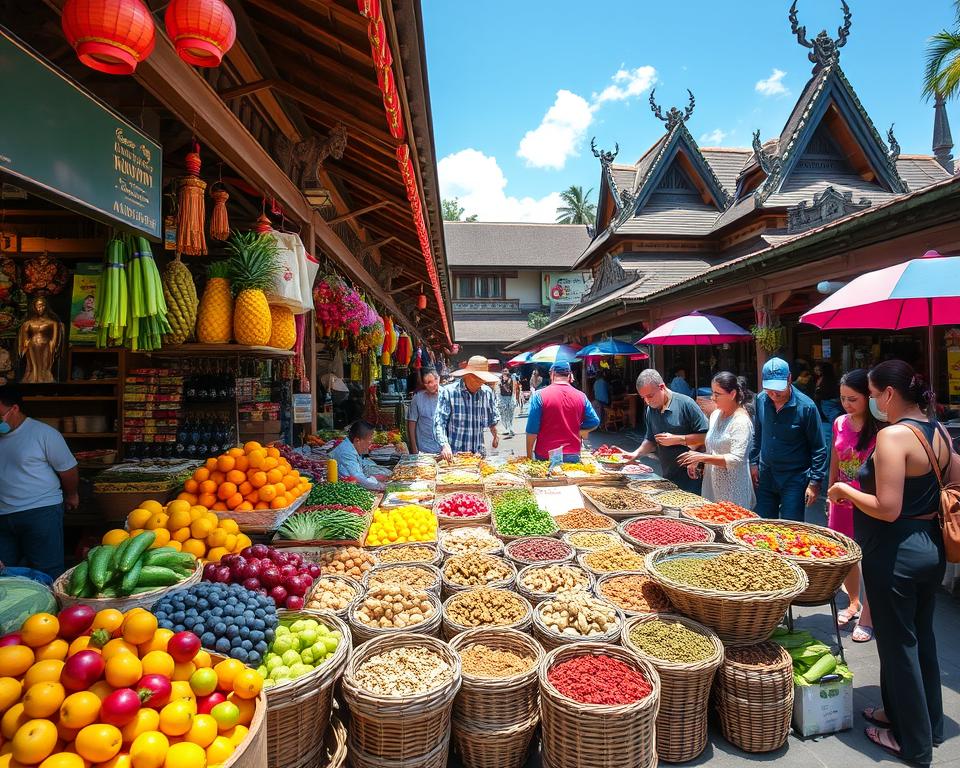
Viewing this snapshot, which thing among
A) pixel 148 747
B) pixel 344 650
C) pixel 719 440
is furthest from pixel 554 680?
pixel 719 440

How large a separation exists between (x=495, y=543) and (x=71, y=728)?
2.59 metres

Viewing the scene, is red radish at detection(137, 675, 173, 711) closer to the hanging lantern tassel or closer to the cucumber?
Result: the cucumber

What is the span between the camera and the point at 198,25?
181 centimetres

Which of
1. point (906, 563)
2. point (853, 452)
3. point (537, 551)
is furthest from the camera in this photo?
point (853, 452)

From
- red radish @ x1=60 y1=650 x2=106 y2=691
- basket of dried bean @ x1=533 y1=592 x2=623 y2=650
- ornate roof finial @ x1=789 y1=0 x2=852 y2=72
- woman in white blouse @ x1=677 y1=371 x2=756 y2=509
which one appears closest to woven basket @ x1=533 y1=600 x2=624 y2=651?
basket of dried bean @ x1=533 y1=592 x2=623 y2=650

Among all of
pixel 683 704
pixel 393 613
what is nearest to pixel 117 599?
pixel 393 613

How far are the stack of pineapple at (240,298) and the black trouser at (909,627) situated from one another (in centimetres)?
368

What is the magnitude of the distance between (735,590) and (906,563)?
824mm

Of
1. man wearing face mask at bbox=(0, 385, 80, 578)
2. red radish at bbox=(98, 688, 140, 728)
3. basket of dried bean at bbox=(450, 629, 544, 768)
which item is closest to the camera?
red radish at bbox=(98, 688, 140, 728)

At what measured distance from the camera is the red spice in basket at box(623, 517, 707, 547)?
3584 millimetres

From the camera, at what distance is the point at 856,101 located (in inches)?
523

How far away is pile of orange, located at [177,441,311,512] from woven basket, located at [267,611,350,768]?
4.24ft

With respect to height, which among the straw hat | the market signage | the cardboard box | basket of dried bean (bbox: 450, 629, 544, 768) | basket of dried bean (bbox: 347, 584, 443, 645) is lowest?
the cardboard box

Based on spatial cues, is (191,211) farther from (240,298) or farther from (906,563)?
(906,563)
